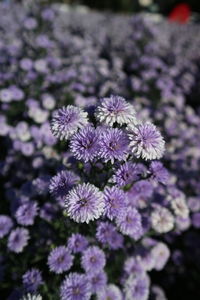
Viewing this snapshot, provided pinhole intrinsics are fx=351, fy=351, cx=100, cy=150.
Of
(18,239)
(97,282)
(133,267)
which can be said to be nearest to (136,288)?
(133,267)

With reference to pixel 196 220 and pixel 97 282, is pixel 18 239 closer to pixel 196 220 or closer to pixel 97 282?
pixel 97 282

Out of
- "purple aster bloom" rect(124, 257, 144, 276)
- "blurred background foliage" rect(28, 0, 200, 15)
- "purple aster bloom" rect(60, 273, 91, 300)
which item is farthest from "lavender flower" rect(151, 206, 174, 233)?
"blurred background foliage" rect(28, 0, 200, 15)

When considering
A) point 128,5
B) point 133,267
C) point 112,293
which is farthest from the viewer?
point 128,5

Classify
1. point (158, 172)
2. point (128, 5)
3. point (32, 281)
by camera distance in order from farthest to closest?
point (128, 5) < point (32, 281) < point (158, 172)

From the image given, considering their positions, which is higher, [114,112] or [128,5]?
[114,112]

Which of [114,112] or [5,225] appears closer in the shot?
[114,112]

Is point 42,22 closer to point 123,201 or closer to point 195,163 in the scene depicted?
point 195,163

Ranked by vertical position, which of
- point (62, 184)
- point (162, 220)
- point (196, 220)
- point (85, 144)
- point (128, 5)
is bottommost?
point (128, 5)
